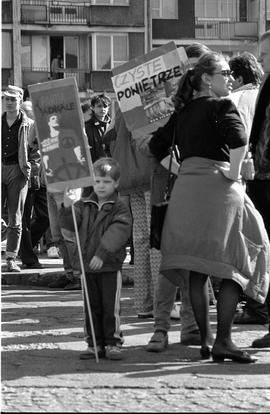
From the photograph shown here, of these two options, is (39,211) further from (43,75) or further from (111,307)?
(43,75)

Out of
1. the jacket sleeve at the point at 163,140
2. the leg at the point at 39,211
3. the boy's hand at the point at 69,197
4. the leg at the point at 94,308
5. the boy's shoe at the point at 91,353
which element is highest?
the jacket sleeve at the point at 163,140

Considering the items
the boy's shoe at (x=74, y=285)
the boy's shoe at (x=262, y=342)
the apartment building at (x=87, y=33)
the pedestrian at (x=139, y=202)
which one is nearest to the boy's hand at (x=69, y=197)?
the boy's shoe at (x=262, y=342)

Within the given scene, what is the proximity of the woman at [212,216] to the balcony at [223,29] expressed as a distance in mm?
52718

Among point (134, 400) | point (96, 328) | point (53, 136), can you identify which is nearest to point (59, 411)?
point (134, 400)

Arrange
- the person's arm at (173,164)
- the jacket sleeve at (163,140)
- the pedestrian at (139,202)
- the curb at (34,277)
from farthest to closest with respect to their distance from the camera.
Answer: the curb at (34,277) < the pedestrian at (139,202) < the person's arm at (173,164) < the jacket sleeve at (163,140)

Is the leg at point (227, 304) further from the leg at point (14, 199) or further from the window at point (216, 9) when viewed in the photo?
the window at point (216, 9)

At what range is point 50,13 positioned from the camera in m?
57.8

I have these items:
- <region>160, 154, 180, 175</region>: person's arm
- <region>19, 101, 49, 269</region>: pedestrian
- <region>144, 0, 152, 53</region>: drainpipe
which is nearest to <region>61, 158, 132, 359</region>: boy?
<region>160, 154, 180, 175</region>: person's arm

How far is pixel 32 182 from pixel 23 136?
3.30 ft

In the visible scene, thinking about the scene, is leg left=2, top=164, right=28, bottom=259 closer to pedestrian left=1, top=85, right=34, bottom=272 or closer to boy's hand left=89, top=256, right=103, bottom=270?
pedestrian left=1, top=85, right=34, bottom=272

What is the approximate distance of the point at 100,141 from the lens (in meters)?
12.6

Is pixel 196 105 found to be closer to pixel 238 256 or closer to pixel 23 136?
pixel 238 256

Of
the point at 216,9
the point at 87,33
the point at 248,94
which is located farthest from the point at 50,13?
the point at 248,94

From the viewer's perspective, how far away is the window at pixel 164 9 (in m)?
58.4
